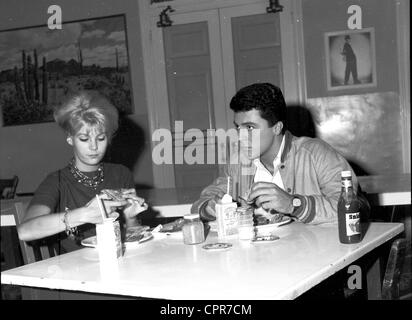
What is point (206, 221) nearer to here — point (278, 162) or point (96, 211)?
point (278, 162)

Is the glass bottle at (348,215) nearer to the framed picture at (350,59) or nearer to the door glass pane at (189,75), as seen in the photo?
the framed picture at (350,59)

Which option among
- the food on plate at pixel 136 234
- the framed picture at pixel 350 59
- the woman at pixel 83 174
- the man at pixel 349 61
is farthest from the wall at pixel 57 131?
the food on plate at pixel 136 234

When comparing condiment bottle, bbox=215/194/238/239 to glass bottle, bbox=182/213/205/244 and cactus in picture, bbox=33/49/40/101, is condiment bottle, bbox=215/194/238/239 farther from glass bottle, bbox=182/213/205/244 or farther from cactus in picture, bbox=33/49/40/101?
cactus in picture, bbox=33/49/40/101

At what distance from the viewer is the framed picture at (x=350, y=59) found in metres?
5.39

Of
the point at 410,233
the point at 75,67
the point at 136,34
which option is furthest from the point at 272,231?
the point at 75,67

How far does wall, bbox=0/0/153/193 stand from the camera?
5.91 m

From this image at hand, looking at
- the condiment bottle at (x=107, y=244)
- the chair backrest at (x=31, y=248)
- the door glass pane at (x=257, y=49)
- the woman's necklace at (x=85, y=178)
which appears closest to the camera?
the condiment bottle at (x=107, y=244)

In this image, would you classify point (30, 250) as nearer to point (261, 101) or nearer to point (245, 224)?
point (245, 224)

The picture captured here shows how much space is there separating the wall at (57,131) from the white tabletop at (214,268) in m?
4.08

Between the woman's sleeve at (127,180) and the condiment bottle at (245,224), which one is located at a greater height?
the woman's sleeve at (127,180)

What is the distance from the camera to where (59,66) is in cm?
611

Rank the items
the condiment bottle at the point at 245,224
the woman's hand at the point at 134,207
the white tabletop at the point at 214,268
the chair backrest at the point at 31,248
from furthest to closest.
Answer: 1. the woman's hand at the point at 134,207
2. the chair backrest at the point at 31,248
3. the condiment bottle at the point at 245,224
4. the white tabletop at the point at 214,268

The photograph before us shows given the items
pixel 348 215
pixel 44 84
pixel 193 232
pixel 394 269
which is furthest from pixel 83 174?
pixel 44 84
